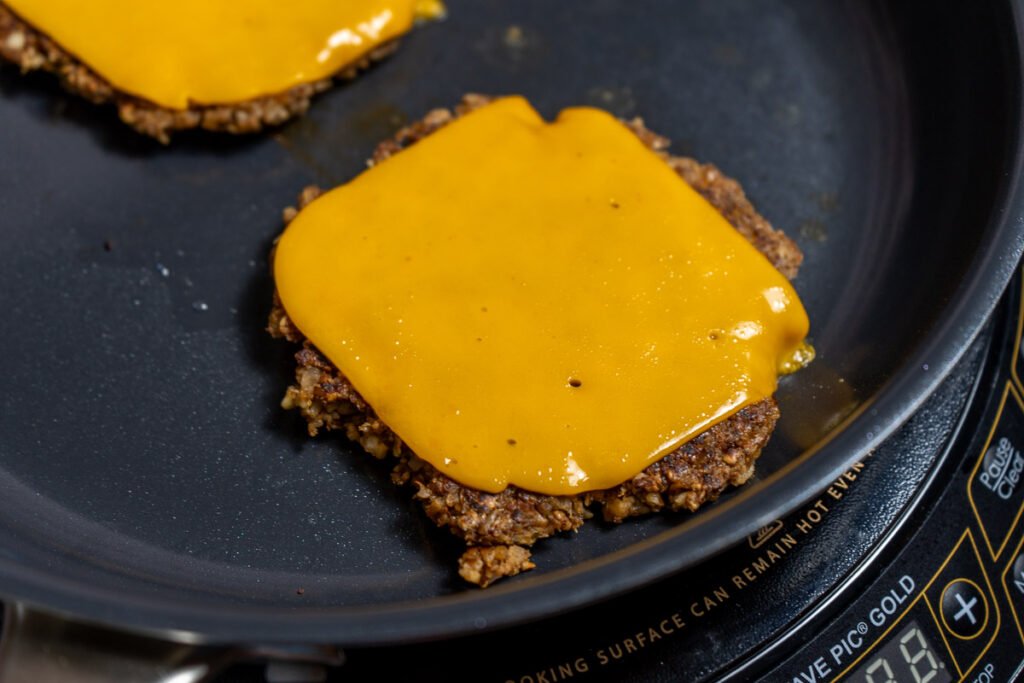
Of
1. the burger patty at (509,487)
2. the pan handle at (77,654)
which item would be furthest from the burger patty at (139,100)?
the pan handle at (77,654)

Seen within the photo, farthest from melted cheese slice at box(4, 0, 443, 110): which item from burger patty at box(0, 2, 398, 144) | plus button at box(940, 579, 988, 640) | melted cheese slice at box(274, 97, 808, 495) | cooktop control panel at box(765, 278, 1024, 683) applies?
plus button at box(940, 579, 988, 640)

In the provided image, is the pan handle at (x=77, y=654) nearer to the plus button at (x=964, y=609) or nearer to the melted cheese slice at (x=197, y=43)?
the melted cheese slice at (x=197, y=43)

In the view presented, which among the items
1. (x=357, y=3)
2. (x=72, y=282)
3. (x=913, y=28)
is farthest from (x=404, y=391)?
(x=913, y=28)

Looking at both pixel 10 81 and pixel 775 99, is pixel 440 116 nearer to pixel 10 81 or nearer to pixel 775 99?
pixel 775 99

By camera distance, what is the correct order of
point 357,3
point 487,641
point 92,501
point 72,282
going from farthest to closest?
point 357,3, point 72,282, point 92,501, point 487,641

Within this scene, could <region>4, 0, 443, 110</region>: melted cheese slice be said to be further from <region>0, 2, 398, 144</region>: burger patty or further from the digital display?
the digital display
